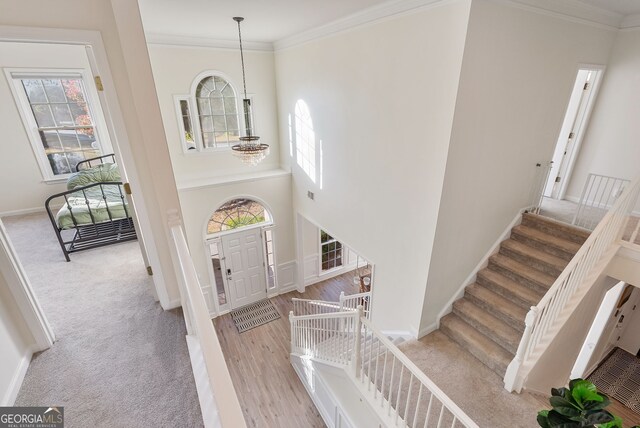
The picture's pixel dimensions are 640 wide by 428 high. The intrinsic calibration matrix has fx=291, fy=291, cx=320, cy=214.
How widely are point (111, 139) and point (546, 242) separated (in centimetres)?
520

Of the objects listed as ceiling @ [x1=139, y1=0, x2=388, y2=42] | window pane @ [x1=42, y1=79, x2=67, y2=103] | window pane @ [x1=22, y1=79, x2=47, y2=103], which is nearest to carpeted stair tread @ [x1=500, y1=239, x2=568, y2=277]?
ceiling @ [x1=139, y1=0, x2=388, y2=42]

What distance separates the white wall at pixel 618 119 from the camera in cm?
425

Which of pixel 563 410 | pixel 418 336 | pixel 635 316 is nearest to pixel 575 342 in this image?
pixel 418 336

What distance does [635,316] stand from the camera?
5.54m

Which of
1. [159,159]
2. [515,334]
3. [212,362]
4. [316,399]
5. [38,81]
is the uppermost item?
[38,81]

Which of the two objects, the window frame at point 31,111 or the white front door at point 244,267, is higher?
the window frame at point 31,111

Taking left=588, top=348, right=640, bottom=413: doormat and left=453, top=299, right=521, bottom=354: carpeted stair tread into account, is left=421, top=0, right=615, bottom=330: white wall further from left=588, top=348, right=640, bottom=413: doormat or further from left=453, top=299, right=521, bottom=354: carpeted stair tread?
left=588, top=348, right=640, bottom=413: doormat

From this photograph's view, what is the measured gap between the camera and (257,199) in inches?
252

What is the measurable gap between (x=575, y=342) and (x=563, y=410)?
99.5 inches

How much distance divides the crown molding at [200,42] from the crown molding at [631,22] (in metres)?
5.66

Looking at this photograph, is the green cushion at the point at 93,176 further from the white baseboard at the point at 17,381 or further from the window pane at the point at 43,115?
the white baseboard at the point at 17,381

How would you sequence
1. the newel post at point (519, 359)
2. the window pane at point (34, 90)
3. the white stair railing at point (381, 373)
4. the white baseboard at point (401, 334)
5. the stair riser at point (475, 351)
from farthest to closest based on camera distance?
the window pane at point (34, 90)
the white baseboard at point (401, 334)
the stair riser at point (475, 351)
the newel post at point (519, 359)
the white stair railing at point (381, 373)

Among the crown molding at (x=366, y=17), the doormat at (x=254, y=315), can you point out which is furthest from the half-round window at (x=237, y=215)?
the crown molding at (x=366, y=17)

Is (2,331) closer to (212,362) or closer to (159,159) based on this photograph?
(159,159)
